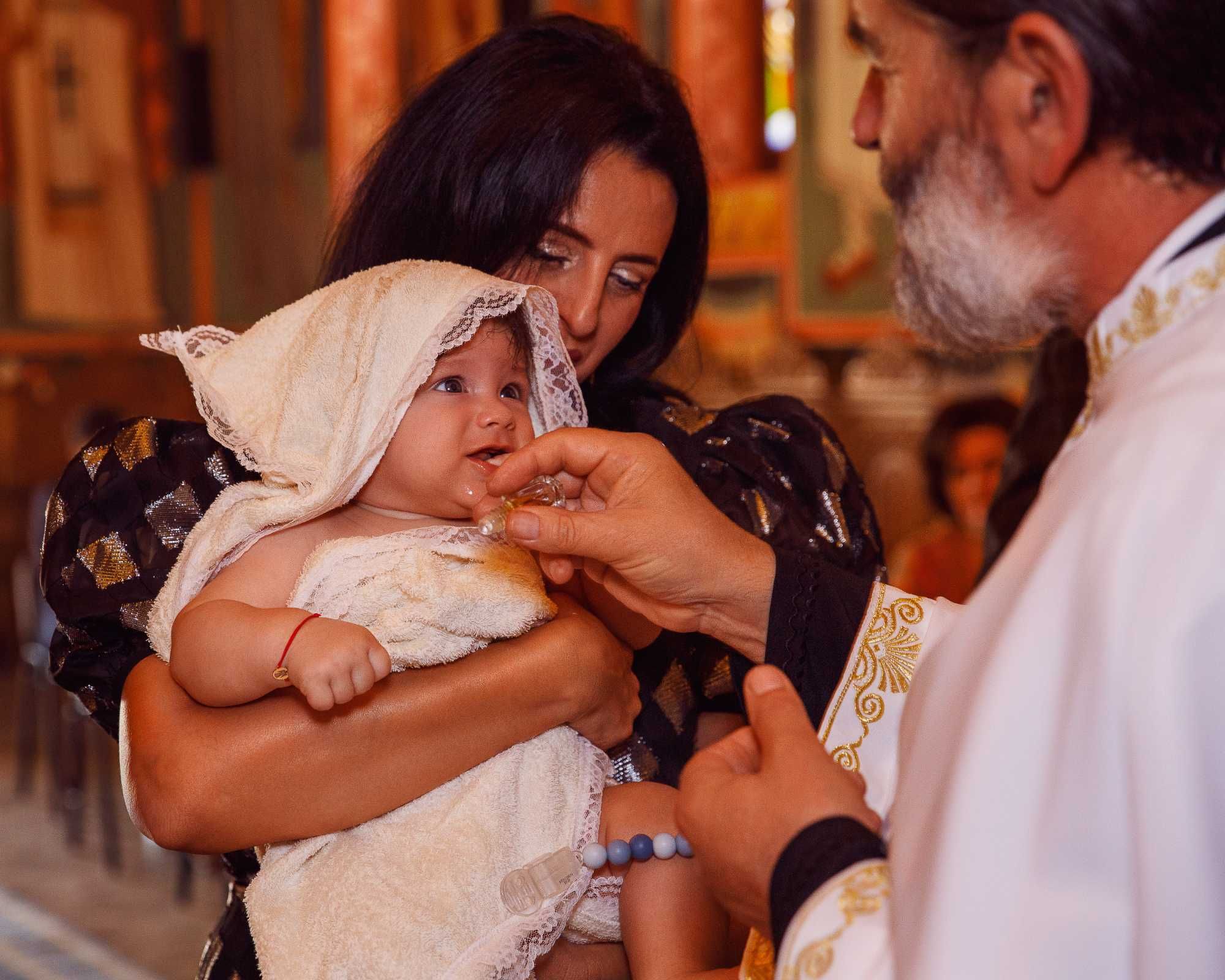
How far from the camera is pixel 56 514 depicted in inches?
82.2

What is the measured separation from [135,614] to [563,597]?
2.05ft

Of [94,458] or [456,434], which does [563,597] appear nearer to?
[456,434]

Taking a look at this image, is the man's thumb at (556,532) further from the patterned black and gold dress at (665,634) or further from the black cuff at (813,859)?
the black cuff at (813,859)

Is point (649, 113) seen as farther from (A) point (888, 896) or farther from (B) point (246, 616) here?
(A) point (888, 896)

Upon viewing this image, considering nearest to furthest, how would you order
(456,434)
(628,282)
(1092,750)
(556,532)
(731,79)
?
(1092,750)
(556,532)
(456,434)
(628,282)
(731,79)

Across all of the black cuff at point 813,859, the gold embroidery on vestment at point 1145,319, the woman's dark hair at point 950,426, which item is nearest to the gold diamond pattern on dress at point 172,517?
the black cuff at point 813,859

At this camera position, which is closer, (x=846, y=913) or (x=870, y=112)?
(x=846, y=913)

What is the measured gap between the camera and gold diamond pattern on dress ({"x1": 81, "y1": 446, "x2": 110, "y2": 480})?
2084 millimetres

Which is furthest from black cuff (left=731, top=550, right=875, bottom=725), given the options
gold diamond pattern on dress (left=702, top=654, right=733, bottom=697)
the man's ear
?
the man's ear

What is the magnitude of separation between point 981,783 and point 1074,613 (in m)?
0.16

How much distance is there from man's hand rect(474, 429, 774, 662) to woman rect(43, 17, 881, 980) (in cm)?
11

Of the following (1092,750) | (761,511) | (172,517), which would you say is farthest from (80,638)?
(1092,750)

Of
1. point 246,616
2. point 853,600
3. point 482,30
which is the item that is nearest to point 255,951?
point 246,616

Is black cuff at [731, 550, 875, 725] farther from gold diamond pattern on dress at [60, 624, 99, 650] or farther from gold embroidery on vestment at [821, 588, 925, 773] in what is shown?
gold diamond pattern on dress at [60, 624, 99, 650]
